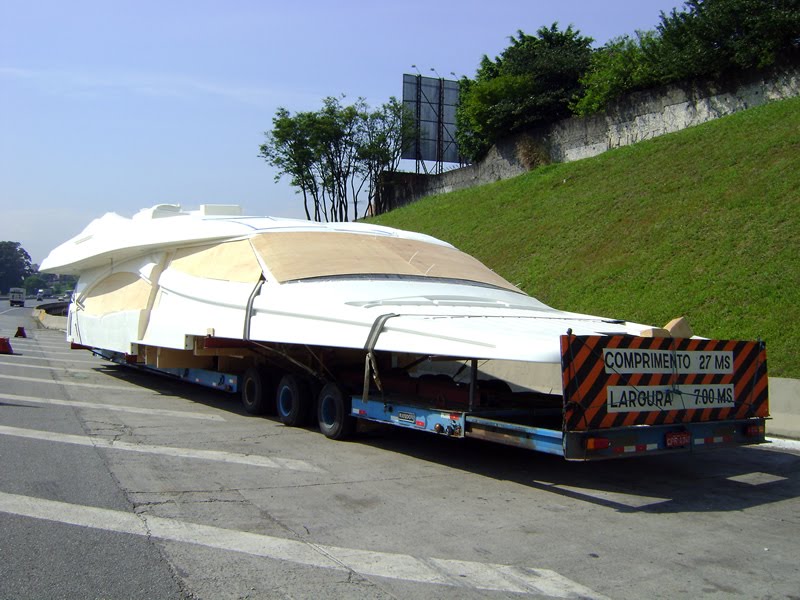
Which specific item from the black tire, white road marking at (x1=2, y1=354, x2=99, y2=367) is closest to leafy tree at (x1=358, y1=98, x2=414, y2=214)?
white road marking at (x1=2, y1=354, x2=99, y2=367)

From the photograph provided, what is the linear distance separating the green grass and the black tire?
753 cm

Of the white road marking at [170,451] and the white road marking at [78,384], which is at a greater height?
the white road marking at [78,384]

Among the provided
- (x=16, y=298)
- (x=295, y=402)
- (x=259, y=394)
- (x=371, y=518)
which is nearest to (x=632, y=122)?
(x=259, y=394)

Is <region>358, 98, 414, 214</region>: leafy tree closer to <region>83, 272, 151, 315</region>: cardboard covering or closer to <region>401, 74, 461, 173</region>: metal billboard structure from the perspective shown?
<region>401, 74, 461, 173</region>: metal billboard structure

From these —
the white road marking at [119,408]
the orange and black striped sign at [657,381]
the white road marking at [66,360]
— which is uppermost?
the orange and black striped sign at [657,381]

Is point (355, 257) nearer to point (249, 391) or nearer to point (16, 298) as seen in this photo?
point (249, 391)

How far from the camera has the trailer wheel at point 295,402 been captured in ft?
35.1

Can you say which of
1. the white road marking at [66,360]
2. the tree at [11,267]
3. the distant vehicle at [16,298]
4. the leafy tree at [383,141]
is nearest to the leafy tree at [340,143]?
the leafy tree at [383,141]

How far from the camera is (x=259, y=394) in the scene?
466 inches

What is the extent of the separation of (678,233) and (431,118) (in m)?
33.4

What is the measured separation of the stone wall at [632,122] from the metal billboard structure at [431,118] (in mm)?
12104

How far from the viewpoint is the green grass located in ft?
46.7

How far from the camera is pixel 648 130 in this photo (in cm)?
2631

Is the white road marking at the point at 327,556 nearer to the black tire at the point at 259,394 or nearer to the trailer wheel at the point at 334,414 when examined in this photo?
the trailer wheel at the point at 334,414
